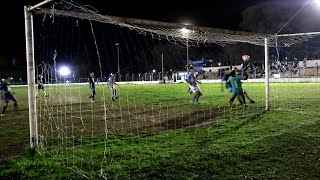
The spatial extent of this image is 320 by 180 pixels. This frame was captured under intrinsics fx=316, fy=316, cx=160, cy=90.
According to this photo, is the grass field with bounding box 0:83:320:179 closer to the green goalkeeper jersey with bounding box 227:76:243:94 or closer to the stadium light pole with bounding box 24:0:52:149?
the stadium light pole with bounding box 24:0:52:149

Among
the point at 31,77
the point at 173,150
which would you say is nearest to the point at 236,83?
the point at 173,150

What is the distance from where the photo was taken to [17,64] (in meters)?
59.0

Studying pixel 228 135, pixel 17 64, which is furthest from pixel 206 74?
pixel 228 135

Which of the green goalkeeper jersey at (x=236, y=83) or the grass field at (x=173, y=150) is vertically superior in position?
the green goalkeeper jersey at (x=236, y=83)

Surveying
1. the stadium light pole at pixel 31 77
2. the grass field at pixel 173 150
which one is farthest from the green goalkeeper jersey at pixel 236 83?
the stadium light pole at pixel 31 77

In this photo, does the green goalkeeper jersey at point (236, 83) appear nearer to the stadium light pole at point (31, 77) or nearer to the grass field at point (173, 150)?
the grass field at point (173, 150)

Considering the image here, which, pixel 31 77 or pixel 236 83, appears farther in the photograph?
pixel 236 83

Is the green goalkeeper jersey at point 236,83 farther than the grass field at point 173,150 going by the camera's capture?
Yes

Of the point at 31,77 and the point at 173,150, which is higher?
the point at 31,77

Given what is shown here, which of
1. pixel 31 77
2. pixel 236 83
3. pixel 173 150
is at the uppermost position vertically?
pixel 31 77

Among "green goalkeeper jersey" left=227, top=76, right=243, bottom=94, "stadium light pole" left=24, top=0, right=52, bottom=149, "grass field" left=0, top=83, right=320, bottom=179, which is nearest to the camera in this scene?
"grass field" left=0, top=83, right=320, bottom=179

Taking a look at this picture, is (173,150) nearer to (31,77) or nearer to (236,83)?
(31,77)

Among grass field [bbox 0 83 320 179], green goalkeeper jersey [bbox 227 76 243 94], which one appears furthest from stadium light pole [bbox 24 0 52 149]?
green goalkeeper jersey [bbox 227 76 243 94]

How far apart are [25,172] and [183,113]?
8602 millimetres
